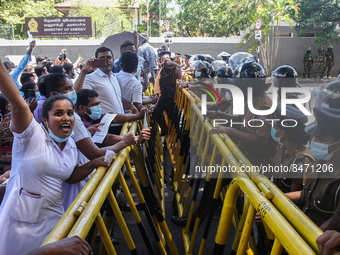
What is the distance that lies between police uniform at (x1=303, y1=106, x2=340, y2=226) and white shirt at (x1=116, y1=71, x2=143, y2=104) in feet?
9.84

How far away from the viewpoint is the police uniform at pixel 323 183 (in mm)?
1896

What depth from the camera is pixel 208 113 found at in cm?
379

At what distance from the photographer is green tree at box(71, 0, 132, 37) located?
3200 centimetres

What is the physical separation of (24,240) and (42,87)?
5.55 feet

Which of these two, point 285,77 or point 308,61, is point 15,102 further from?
point 308,61

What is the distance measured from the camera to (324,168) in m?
2.00

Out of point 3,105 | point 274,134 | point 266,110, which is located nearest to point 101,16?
point 3,105

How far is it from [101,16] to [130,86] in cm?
3173

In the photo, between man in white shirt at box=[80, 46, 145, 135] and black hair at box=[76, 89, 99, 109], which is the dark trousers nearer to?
man in white shirt at box=[80, 46, 145, 135]

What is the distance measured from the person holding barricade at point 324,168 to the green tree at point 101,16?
31562mm

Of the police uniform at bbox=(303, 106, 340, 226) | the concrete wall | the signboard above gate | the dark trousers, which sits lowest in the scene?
the dark trousers

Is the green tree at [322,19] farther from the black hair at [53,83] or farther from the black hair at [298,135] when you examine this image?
the black hair at [53,83]

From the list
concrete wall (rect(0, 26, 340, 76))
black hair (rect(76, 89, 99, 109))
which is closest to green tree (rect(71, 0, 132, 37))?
concrete wall (rect(0, 26, 340, 76))

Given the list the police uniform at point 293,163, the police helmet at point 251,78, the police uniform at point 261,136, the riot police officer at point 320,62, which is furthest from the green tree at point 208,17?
the police uniform at point 293,163
